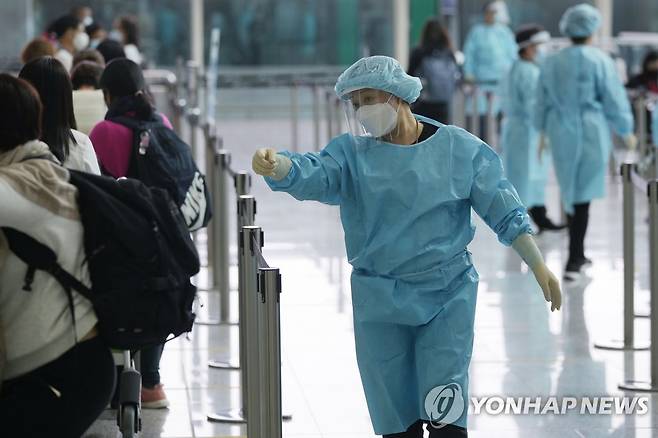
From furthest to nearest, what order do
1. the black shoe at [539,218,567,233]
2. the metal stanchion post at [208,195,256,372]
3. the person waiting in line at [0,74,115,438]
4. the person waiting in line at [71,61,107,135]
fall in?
1. the black shoe at [539,218,567,233]
2. the person waiting in line at [71,61,107,135]
3. the metal stanchion post at [208,195,256,372]
4. the person waiting in line at [0,74,115,438]

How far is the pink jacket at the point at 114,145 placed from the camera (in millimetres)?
5980

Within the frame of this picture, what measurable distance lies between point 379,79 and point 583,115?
516 centimetres

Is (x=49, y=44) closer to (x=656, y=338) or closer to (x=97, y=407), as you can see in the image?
(x=656, y=338)

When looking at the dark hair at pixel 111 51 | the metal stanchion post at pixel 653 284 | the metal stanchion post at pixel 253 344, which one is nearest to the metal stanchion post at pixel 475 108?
the dark hair at pixel 111 51

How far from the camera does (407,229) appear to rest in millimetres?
4344

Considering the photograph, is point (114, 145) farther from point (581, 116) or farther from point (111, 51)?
point (581, 116)

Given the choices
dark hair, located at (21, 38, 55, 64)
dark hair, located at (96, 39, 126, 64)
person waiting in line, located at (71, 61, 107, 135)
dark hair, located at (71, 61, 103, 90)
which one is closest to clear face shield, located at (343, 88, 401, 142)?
person waiting in line, located at (71, 61, 107, 135)

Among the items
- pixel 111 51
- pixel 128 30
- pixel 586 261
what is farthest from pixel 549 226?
pixel 128 30

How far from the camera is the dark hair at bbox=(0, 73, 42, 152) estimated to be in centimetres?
351

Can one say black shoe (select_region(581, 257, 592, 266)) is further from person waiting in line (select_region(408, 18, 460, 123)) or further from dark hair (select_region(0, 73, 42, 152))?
dark hair (select_region(0, 73, 42, 152))

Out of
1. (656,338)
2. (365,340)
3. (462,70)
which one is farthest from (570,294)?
(462,70)

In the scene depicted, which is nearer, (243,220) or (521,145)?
(243,220)

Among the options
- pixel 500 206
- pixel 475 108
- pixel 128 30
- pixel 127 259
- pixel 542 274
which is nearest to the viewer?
pixel 127 259

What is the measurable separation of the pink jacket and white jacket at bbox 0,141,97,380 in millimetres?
2487
